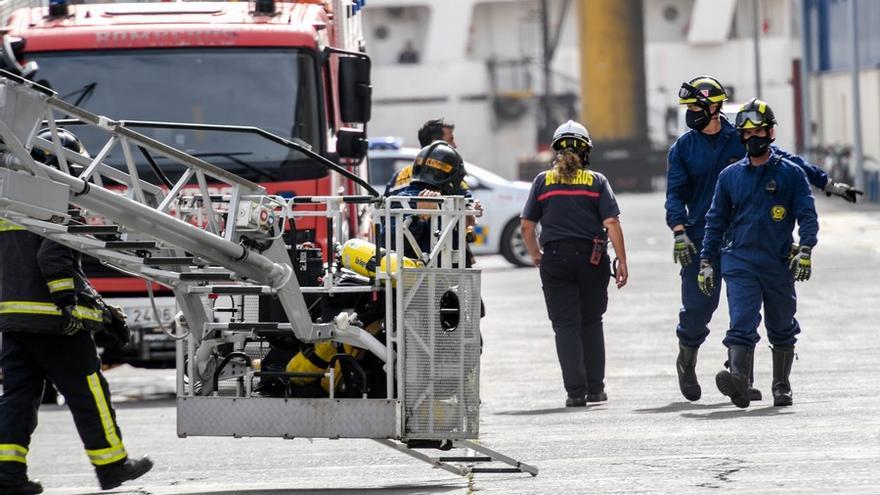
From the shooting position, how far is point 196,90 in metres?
13.9

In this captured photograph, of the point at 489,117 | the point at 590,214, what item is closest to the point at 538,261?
the point at 590,214

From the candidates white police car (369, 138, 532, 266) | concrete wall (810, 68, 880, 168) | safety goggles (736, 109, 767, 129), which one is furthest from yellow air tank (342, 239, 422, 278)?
concrete wall (810, 68, 880, 168)

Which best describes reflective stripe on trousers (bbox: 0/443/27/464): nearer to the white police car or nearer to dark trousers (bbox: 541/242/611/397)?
dark trousers (bbox: 541/242/611/397)

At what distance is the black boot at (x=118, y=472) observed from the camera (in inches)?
340

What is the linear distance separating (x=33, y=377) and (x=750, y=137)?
4269 millimetres

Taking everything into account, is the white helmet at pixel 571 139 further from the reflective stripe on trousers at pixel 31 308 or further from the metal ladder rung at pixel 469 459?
the reflective stripe on trousers at pixel 31 308

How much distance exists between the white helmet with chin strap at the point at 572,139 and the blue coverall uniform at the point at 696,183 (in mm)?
530

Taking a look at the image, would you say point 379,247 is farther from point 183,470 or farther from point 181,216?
point 183,470

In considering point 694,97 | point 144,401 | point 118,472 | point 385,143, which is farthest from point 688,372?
point 385,143

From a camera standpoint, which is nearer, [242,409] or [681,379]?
[242,409]

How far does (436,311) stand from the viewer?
828cm

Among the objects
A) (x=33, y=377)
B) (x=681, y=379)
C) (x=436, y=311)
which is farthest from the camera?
(x=681, y=379)

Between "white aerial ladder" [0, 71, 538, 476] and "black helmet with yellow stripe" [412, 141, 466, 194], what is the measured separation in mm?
1308

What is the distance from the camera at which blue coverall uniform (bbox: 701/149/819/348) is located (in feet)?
35.1
